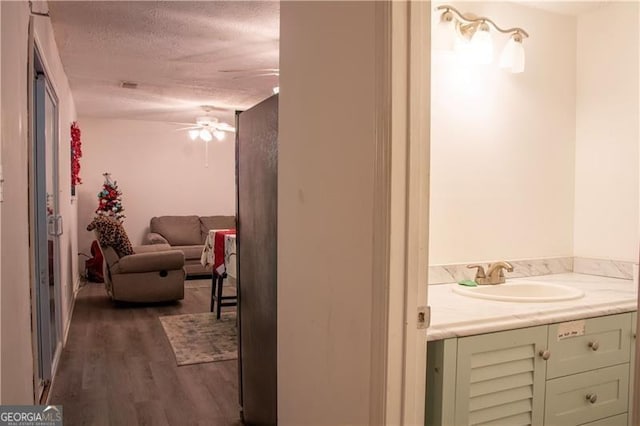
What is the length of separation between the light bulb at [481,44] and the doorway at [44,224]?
1961mm

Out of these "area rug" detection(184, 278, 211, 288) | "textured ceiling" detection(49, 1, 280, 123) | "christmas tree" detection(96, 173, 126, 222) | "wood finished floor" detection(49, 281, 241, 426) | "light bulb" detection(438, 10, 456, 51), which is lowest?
"area rug" detection(184, 278, 211, 288)

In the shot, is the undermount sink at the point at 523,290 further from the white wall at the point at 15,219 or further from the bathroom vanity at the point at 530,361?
the white wall at the point at 15,219

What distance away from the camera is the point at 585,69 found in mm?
2592

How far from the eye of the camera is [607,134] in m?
2.51

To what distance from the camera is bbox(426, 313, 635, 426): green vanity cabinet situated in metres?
1.54

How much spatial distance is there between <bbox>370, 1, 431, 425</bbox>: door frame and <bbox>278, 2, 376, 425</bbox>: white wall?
0.17ft

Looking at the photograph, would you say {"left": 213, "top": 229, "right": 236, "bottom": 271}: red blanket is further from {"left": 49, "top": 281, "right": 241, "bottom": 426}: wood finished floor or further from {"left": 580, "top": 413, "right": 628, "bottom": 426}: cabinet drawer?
{"left": 580, "top": 413, "right": 628, "bottom": 426}: cabinet drawer

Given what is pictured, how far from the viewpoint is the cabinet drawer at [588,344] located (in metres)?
1.73

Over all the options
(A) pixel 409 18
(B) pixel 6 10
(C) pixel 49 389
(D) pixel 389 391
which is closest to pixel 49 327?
(C) pixel 49 389

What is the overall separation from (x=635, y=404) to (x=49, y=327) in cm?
313

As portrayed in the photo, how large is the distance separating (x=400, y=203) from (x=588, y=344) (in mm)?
1095

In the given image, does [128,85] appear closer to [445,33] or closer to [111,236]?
[111,236]

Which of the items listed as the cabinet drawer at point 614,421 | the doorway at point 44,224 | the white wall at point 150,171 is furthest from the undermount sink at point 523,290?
the white wall at point 150,171

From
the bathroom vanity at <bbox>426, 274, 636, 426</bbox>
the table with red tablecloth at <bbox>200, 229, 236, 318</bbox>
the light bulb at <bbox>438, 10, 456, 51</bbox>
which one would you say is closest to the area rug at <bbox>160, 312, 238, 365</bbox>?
the table with red tablecloth at <bbox>200, 229, 236, 318</bbox>
